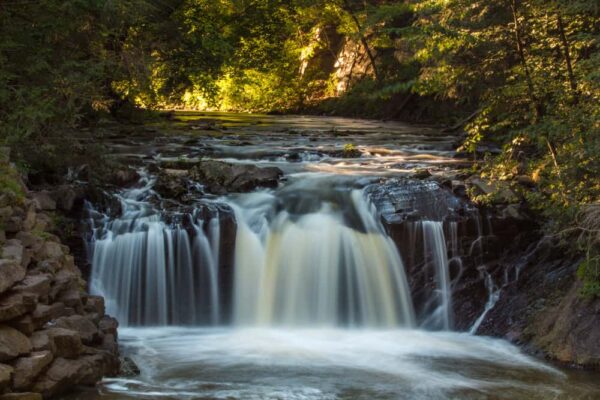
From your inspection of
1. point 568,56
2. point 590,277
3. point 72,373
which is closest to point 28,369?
point 72,373

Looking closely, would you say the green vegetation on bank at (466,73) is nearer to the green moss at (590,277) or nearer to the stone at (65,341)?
the green moss at (590,277)

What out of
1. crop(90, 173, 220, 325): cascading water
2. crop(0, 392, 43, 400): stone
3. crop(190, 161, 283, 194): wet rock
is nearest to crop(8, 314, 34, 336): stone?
crop(0, 392, 43, 400): stone

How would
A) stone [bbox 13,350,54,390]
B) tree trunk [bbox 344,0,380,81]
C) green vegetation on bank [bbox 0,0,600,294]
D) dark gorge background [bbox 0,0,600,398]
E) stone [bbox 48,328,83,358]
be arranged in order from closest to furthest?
stone [bbox 13,350,54,390]
stone [bbox 48,328,83,358]
dark gorge background [bbox 0,0,600,398]
green vegetation on bank [bbox 0,0,600,294]
tree trunk [bbox 344,0,380,81]

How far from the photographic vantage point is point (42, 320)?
6.08 m

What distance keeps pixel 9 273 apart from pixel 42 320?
526 mm

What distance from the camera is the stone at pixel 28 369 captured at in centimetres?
546

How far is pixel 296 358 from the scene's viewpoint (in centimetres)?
799

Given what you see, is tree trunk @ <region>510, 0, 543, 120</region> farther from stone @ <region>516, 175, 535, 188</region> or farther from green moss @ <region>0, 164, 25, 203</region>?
green moss @ <region>0, 164, 25, 203</region>

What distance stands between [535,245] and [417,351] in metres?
3.02

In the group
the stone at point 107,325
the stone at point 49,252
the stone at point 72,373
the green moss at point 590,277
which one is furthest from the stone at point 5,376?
the green moss at point 590,277

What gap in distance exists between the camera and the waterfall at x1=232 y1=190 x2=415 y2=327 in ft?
32.5

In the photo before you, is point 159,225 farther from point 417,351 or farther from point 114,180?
point 417,351

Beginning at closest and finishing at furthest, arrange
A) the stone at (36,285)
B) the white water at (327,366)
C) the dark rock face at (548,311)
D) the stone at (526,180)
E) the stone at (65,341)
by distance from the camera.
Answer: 1. the stone at (36,285)
2. the stone at (65,341)
3. the white water at (327,366)
4. the dark rock face at (548,311)
5. the stone at (526,180)

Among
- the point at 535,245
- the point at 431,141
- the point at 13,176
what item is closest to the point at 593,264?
the point at 535,245
